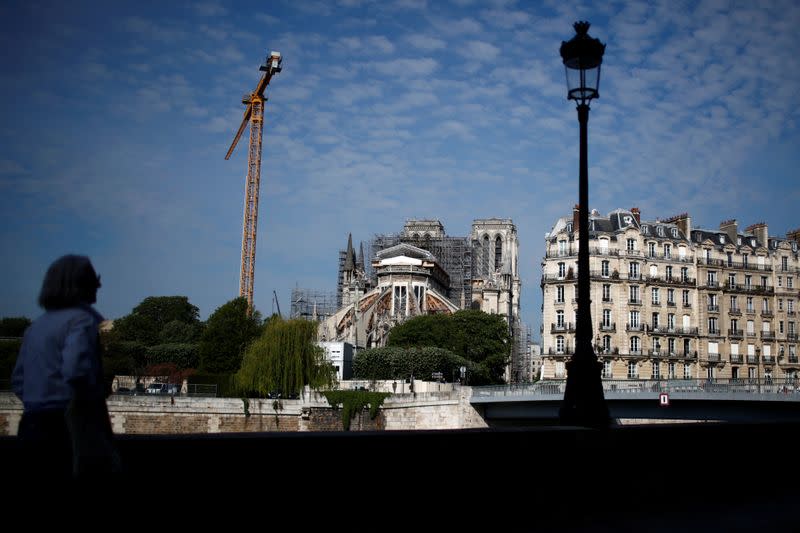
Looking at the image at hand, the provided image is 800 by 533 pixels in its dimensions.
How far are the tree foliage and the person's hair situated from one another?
72704 mm

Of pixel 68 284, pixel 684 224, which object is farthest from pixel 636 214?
pixel 68 284

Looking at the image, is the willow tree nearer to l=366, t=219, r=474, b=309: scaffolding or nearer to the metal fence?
the metal fence

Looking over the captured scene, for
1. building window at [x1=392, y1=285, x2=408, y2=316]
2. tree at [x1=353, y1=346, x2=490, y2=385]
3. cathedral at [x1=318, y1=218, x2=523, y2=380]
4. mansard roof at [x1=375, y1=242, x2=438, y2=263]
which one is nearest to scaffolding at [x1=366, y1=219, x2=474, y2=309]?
cathedral at [x1=318, y1=218, x2=523, y2=380]

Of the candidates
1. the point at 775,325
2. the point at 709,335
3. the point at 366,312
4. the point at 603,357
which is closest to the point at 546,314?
the point at 603,357

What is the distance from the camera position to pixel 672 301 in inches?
2598

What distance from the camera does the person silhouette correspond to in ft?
13.9

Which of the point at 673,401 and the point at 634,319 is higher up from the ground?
the point at 634,319

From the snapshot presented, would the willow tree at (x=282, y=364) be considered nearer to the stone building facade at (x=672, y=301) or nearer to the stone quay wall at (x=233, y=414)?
the stone quay wall at (x=233, y=414)

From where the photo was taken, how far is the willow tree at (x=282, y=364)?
55.7 metres

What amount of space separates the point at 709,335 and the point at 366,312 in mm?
38453

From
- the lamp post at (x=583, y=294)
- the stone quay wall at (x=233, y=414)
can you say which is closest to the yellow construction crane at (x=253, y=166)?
the stone quay wall at (x=233, y=414)

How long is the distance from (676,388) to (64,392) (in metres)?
44.3

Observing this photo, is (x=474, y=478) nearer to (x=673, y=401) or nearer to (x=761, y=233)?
(x=673, y=401)

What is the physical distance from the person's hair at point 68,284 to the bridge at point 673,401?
38.2 m
